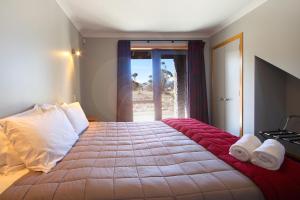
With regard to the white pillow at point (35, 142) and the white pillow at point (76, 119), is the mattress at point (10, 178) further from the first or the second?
the white pillow at point (76, 119)

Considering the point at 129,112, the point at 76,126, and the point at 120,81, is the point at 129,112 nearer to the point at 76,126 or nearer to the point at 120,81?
the point at 120,81

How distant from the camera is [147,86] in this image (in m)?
4.63

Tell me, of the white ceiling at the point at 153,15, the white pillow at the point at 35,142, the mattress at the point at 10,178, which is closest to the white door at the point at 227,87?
the white ceiling at the point at 153,15

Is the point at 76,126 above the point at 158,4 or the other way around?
the other way around

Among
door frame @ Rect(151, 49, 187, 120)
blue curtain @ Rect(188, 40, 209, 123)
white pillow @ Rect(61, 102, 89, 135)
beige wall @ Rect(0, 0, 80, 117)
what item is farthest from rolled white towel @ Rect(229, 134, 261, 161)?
door frame @ Rect(151, 49, 187, 120)

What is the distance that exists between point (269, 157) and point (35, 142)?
4.75 ft

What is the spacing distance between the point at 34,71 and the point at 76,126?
2.22ft

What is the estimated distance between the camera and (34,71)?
2.04m

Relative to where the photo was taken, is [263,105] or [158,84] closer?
[263,105]

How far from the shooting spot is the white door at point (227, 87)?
3619 mm

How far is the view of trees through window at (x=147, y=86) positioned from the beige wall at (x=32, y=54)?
171 cm

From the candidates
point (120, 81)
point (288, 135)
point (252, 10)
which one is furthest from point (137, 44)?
point (288, 135)

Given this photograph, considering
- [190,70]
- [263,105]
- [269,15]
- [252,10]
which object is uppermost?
[252,10]

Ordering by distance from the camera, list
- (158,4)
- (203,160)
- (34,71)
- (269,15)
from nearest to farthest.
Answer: (203,160) < (34,71) < (269,15) < (158,4)
